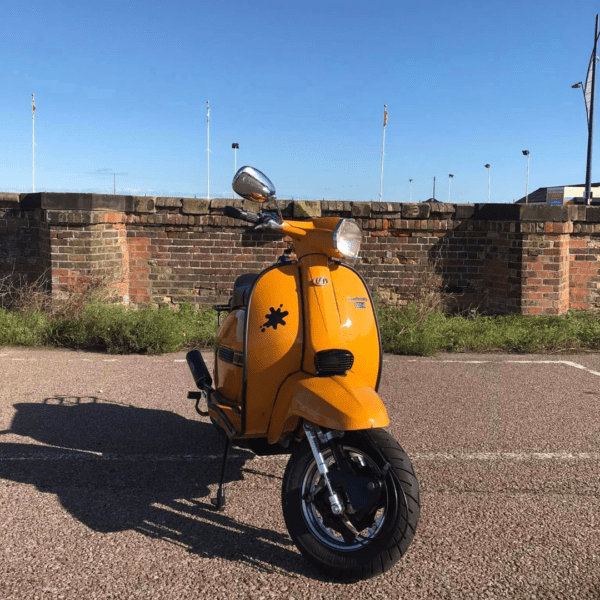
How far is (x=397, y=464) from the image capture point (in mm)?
2621

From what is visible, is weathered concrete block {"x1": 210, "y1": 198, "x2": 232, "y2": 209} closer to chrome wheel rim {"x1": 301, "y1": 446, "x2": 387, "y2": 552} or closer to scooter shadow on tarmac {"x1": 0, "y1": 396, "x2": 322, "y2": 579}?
scooter shadow on tarmac {"x1": 0, "y1": 396, "x2": 322, "y2": 579}

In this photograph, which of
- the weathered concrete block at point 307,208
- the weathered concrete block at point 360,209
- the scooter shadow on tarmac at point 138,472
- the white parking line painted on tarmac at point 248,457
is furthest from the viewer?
the weathered concrete block at point 360,209

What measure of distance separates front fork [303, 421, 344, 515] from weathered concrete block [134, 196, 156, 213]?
6816 millimetres

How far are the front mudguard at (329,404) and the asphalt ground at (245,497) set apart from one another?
1.71 ft

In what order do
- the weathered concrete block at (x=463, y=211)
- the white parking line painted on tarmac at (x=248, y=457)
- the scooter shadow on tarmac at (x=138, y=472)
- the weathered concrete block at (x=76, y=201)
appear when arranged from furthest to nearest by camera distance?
the weathered concrete block at (x=463, y=211), the weathered concrete block at (x=76, y=201), the white parking line painted on tarmac at (x=248, y=457), the scooter shadow on tarmac at (x=138, y=472)

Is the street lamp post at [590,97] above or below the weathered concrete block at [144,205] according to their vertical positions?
above

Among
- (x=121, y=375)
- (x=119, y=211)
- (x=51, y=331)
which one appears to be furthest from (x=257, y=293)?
(x=119, y=211)

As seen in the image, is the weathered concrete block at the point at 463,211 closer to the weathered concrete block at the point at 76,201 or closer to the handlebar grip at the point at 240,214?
the weathered concrete block at the point at 76,201

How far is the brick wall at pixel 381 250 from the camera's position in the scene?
8.74m

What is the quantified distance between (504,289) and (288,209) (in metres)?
3.02

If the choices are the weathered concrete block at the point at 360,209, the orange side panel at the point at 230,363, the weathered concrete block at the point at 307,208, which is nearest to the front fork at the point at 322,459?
the orange side panel at the point at 230,363

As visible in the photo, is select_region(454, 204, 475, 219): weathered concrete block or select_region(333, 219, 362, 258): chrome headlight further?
select_region(454, 204, 475, 219): weathered concrete block

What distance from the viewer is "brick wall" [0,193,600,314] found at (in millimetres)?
8742

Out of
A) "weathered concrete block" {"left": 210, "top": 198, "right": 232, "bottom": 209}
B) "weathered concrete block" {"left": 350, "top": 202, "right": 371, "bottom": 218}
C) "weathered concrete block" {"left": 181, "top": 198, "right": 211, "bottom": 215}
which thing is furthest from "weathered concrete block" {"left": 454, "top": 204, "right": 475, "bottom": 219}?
"weathered concrete block" {"left": 181, "top": 198, "right": 211, "bottom": 215}
